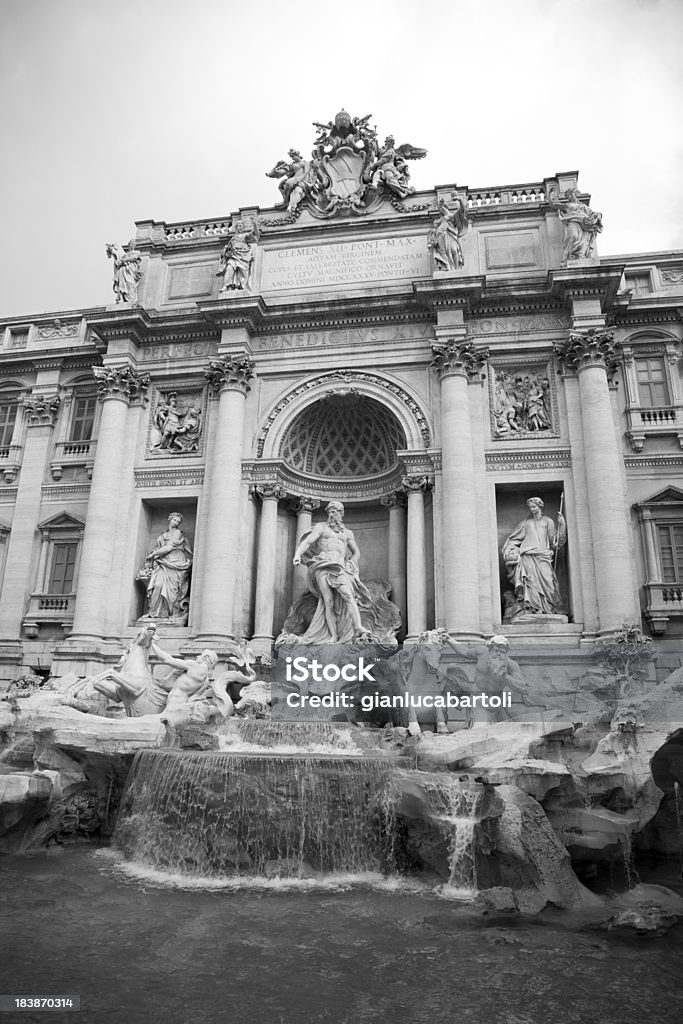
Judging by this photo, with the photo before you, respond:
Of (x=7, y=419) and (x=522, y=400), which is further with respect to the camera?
(x=7, y=419)

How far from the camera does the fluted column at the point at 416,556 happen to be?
17.0 meters

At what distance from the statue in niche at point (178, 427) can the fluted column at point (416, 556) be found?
6.24 m

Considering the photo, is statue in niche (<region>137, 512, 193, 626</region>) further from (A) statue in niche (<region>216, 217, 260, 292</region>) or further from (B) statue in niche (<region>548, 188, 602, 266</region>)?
(B) statue in niche (<region>548, 188, 602, 266</region>)

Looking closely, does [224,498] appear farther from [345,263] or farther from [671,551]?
[671,551]

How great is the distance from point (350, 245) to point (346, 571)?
9.98 meters

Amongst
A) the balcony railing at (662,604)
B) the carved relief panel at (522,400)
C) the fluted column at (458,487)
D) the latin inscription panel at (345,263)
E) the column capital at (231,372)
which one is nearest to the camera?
the balcony railing at (662,604)

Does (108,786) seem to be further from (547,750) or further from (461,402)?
(461,402)

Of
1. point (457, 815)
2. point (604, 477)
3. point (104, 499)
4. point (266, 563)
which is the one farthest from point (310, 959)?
point (104, 499)

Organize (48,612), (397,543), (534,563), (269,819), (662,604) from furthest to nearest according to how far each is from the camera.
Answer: (48,612)
(397,543)
(534,563)
(662,604)
(269,819)

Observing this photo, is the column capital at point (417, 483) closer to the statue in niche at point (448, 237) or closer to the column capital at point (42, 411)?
the statue in niche at point (448, 237)

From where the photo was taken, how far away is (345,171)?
21.5 metres

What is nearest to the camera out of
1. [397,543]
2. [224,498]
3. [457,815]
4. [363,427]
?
[457,815]

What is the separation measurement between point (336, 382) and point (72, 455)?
8.34 meters

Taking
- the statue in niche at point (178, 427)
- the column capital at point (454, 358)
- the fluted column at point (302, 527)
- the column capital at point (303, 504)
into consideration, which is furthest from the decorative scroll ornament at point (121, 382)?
the column capital at point (454, 358)
